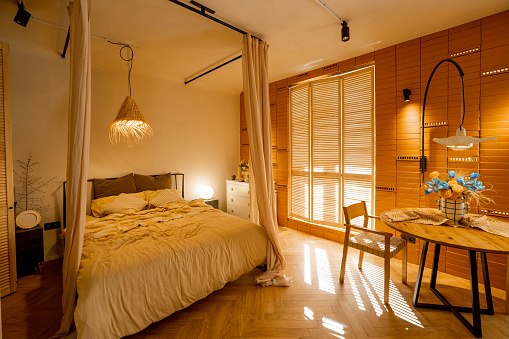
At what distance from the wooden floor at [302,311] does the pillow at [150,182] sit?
162 cm

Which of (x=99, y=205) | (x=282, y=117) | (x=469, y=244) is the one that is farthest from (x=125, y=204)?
(x=469, y=244)

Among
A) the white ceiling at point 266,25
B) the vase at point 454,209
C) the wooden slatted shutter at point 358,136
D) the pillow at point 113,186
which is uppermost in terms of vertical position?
the white ceiling at point 266,25

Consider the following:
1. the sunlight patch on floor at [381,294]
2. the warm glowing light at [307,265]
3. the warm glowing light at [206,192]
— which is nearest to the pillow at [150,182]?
the warm glowing light at [206,192]

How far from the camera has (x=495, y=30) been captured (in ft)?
8.59

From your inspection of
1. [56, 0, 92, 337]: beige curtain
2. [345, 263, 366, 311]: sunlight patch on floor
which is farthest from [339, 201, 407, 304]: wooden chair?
[56, 0, 92, 337]: beige curtain

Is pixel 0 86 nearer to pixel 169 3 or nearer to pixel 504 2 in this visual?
pixel 169 3

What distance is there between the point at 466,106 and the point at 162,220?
3.89 m

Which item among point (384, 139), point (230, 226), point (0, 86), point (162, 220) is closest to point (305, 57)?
point (384, 139)

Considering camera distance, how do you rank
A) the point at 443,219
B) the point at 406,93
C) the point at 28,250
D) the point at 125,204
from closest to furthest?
1. the point at 443,219
2. the point at 28,250
3. the point at 406,93
4. the point at 125,204

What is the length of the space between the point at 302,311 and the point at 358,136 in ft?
8.79

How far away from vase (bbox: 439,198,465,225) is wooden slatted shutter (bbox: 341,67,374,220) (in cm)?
130

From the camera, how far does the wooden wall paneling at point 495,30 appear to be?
2.57m

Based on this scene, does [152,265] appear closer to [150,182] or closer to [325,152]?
[150,182]

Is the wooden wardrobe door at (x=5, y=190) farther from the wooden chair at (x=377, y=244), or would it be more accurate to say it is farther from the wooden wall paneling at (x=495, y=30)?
the wooden wall paneling at (x=495, y=30)
